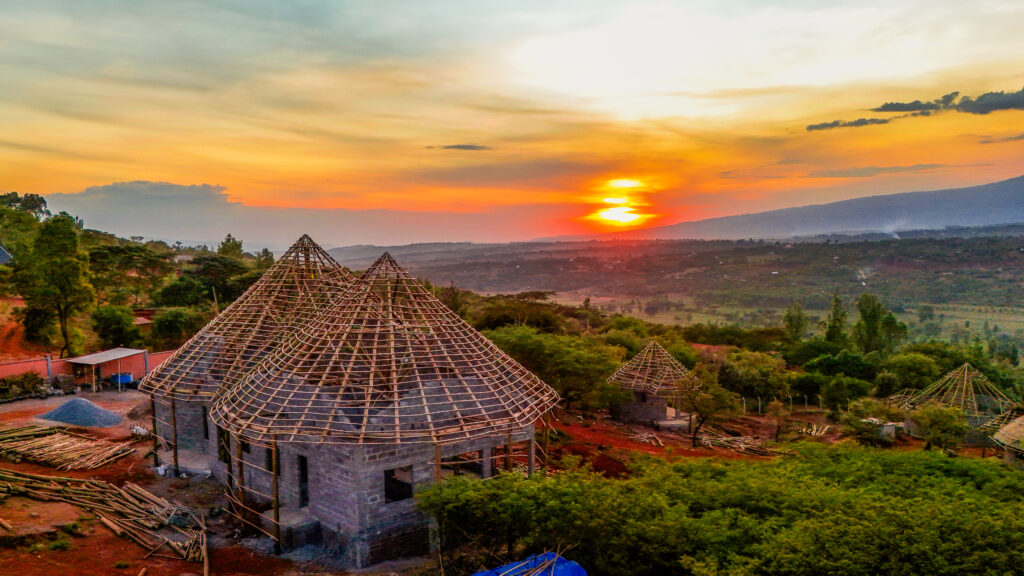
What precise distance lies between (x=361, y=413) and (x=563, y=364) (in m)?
14.2

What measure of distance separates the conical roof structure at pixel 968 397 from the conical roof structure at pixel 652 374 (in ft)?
41.2

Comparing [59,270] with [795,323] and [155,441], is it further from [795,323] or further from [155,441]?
[795,323]

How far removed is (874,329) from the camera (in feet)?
162

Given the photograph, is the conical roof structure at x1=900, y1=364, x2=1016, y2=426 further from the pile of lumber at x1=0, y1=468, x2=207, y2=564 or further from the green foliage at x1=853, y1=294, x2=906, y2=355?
the pile of lumber at x1=0, y1=468, x2=207, y2=564

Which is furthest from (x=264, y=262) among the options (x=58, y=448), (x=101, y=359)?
(x=58, y=448)

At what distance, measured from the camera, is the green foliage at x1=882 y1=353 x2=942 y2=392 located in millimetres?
36875

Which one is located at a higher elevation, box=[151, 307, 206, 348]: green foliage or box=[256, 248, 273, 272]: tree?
box=[256, 248, 273, 272]: tree

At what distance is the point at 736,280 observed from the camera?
11769 centimetres

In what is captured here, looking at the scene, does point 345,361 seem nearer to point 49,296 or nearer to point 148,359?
point 148,359

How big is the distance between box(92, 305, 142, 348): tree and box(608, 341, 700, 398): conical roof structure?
99.0 ft

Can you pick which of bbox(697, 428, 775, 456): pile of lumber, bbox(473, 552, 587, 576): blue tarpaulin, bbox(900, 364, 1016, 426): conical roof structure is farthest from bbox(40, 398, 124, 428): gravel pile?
bbox(900, 364, 1016, 426): conical roof structure

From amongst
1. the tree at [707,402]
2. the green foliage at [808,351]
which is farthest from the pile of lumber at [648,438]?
the green foliage at [808,351]

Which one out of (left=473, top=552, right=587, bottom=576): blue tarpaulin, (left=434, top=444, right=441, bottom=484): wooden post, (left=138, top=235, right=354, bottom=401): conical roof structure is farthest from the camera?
(left=138, top=235, right=354, bottom=401): conical roof structure

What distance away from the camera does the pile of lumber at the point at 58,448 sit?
19.8 metres
